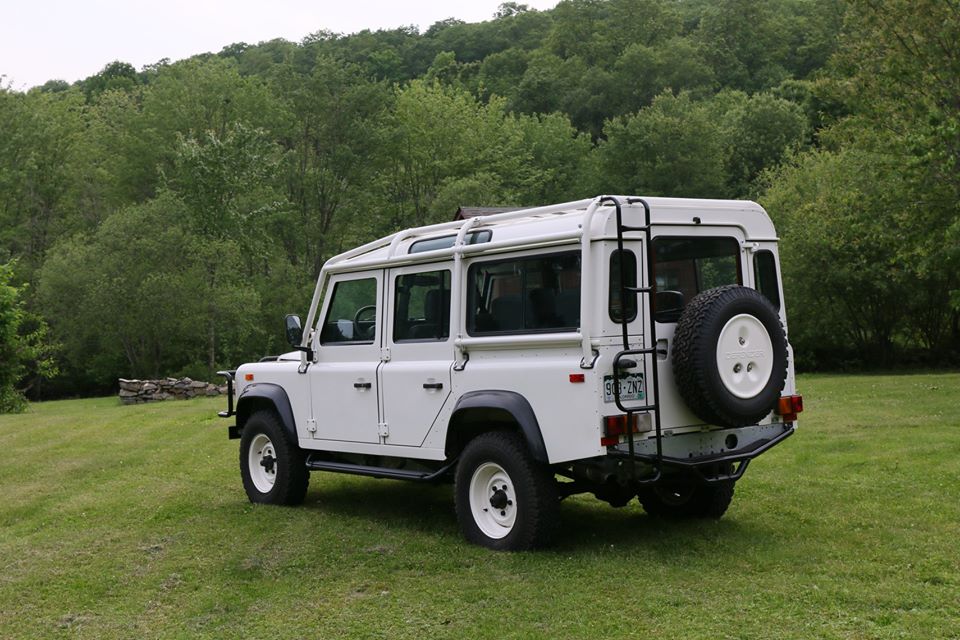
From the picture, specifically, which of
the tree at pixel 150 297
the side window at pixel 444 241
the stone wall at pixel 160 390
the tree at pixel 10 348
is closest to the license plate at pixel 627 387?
the side window at pixel 444 241

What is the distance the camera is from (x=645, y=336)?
727cm

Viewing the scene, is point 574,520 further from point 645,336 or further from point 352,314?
point 352,314

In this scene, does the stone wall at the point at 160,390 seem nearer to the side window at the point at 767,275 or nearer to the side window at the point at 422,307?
the side window at the point at 422,307

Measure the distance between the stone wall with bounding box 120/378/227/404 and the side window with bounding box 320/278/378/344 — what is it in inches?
797

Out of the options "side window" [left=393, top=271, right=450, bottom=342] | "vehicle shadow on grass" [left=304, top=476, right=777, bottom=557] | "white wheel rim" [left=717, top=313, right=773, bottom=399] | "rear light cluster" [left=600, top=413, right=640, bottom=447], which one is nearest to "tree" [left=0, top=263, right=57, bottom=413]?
"vehicle shadow on grass" [left=304, top=476, right=777, bottom=557]

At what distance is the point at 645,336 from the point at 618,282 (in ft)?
1.39

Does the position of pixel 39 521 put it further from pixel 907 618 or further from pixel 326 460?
pixel 907 618

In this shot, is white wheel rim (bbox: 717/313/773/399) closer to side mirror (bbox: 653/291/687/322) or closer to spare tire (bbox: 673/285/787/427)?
spare tire (bbox: 673/285/787/427)

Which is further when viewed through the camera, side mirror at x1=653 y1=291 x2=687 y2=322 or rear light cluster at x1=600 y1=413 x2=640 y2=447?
side mirror at x1=653 y1=291 x2=687 y2=322

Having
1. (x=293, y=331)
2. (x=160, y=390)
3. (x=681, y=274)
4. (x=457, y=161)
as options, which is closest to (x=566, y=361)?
(x=681, y=274)

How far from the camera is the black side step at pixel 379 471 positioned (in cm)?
834

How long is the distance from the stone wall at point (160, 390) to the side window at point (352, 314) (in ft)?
66.4

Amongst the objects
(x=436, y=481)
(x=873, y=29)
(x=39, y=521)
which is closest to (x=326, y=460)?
(x=436, y=481)

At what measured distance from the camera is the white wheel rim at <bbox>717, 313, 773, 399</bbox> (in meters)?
7.15
